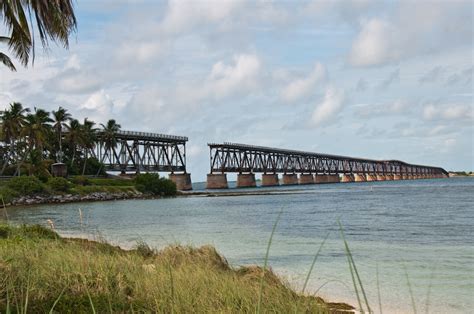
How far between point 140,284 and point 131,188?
8579 centimetres

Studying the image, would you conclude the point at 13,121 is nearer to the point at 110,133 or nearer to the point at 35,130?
the point at 35,130

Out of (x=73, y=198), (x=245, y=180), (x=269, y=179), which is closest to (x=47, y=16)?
(x=73, y=198)

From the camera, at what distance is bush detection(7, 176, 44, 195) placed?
6746cm

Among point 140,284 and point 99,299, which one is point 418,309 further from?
point 99,299

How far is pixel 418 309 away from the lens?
11125mm

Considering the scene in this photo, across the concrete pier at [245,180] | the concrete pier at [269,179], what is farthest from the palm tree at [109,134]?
the concrete pier at [269,179]

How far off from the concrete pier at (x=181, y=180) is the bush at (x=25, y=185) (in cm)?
7093

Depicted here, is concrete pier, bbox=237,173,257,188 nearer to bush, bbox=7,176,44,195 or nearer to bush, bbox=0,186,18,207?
bush, bbox=7,176,44,195

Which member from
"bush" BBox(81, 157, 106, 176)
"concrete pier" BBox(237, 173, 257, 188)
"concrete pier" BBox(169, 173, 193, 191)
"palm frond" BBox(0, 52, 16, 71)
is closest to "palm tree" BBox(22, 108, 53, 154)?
"bush" BBox(81, 157, 106, 176)

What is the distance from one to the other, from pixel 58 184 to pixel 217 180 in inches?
3493

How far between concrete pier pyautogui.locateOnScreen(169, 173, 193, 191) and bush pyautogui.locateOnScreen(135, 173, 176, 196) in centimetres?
4053

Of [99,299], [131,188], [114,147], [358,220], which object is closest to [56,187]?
[131,188]

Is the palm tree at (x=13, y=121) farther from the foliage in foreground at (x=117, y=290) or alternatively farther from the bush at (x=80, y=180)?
the foliage in foreground at (x=117, y=290)

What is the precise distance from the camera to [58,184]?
7562cm
